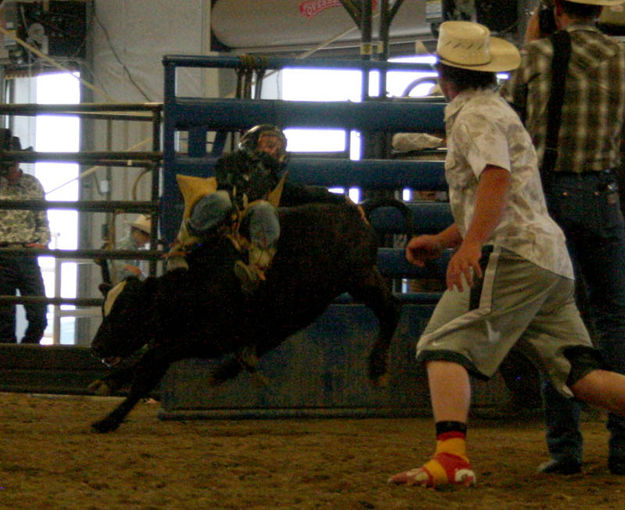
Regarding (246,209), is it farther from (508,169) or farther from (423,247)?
(508,169)

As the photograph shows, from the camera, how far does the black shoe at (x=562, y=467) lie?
3.53 metres

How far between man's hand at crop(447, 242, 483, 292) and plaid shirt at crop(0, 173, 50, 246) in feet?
17.4

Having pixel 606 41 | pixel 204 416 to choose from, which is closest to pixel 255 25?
pixel 204 416

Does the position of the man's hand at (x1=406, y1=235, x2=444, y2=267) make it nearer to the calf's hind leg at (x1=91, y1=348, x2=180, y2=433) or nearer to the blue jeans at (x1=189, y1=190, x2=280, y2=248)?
the blue jeans at (x1=189, y1=190, x2=280, y2=248)

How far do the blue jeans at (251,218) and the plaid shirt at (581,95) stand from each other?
130cm

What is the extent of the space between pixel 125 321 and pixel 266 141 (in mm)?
1003

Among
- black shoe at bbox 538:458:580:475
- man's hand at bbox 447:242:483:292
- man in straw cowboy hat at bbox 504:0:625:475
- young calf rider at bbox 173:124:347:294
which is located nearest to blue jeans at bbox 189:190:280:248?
young calf rider at bbox 173:124:347:294

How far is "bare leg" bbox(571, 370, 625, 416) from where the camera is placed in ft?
10.4

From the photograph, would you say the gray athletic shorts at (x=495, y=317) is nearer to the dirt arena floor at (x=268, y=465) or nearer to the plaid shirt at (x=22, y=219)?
the dirt arena floor at (x=268, y=465)

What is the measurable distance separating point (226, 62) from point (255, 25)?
5.83 meters

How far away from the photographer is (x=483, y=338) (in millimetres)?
3133

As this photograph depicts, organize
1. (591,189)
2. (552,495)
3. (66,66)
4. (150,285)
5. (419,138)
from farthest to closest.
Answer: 1. (66,66)
2. (419,138)
3. (150,285)
4. (591,189)
5. (552,495)

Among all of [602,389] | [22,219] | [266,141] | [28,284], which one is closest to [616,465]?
[602,389]

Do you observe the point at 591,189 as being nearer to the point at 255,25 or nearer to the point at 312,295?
the point at 312,295
